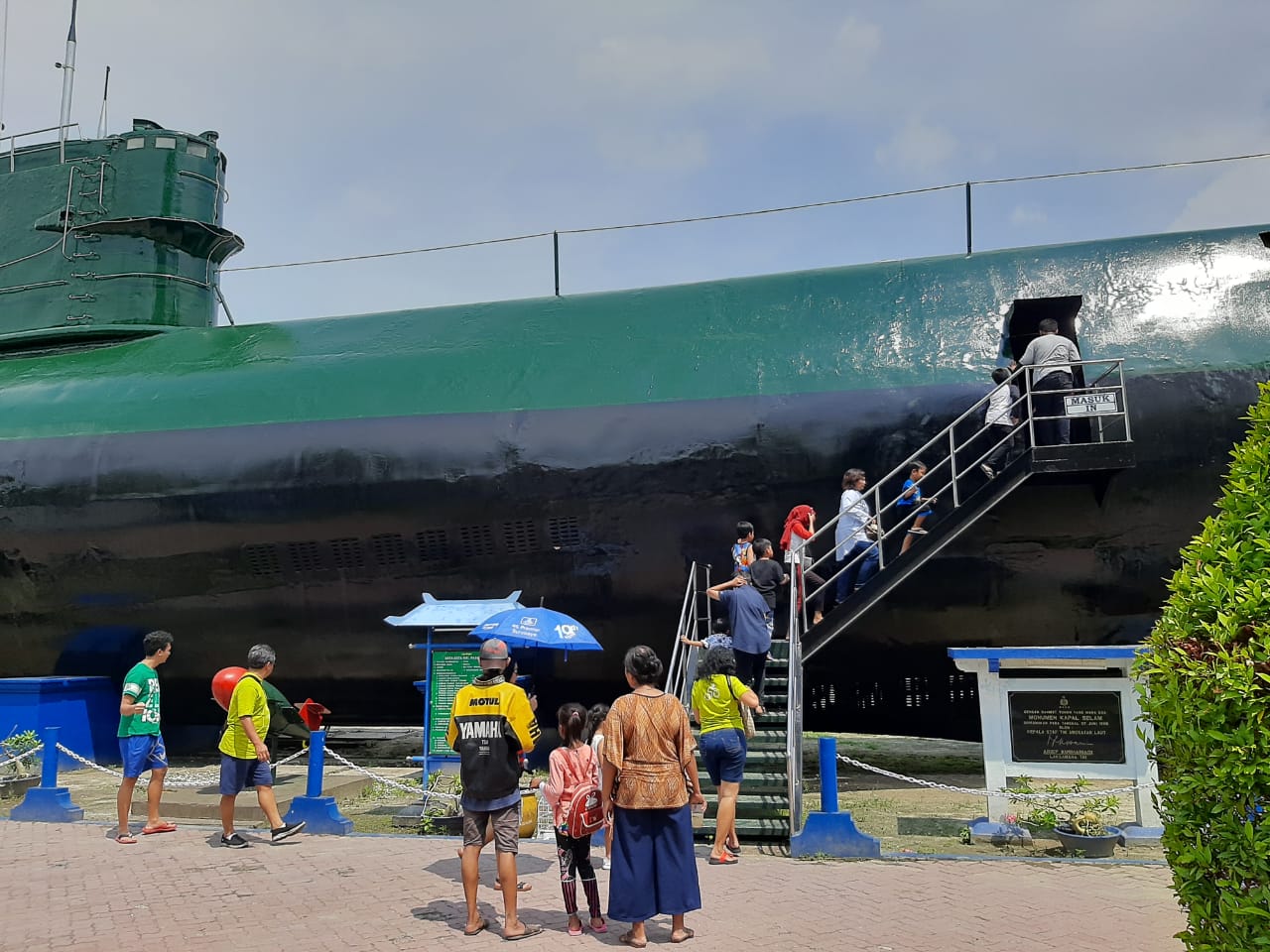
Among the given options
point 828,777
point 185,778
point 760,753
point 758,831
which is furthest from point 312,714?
point 828,777

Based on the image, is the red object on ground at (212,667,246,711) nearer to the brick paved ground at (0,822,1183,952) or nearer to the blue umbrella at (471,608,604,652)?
the brick paved ground at (0,822,1183,952)

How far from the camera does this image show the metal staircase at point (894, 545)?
8.80m

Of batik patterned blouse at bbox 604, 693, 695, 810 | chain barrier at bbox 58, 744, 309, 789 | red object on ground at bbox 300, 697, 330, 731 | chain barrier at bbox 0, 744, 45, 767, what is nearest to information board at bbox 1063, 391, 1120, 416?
batik patterned blouse at bbox 604, 693, 695, 810

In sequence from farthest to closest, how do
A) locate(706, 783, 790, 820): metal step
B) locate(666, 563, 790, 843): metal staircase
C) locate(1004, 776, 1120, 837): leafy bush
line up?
locate(706, 783, 790, 820): metal step
locate(666, 563, 790, 843): metal staircase
locate(1004, 776, 1120, 837): leafy bush

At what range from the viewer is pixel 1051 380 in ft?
34.2

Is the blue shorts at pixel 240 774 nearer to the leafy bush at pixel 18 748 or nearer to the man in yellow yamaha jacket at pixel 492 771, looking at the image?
the man in yellow yamaha jacket at pixel 492 771

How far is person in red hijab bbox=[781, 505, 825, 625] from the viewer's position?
1041 cm

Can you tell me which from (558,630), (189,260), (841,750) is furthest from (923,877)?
(189,260)

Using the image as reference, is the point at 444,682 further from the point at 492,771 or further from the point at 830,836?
the point at 492,771

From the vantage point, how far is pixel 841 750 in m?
16.7

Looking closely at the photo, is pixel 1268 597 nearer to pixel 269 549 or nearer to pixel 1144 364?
pixel 1144 364

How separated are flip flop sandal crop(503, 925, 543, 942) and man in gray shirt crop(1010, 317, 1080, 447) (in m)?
6.72

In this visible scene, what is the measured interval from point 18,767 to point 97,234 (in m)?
9.42

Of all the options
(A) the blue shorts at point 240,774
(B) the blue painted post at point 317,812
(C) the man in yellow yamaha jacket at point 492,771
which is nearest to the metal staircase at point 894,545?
(C) the man in yellow yamaha jacket at point 492,771
